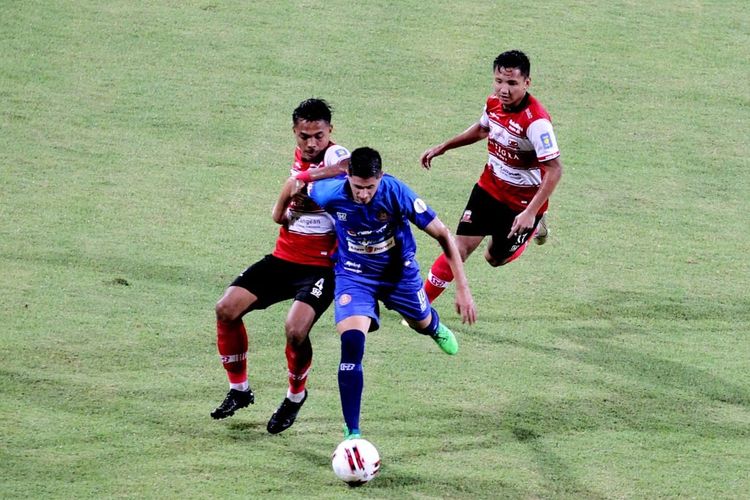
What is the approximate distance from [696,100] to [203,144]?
602 centimetres

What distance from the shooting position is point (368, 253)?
24.1 feet

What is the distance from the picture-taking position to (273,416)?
756 centimetres

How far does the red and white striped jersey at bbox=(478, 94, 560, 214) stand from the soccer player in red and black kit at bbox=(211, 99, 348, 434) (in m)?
1.94

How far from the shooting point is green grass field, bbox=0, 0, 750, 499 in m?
7.32

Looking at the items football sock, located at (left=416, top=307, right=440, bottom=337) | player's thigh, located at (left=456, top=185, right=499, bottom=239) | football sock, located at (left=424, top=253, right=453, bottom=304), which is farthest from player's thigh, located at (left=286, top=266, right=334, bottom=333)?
player's thigh, located at (left=456, top=185, right=499, bottom=239)

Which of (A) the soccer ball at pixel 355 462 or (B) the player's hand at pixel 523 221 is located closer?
(A) the soccer ball at pixel 355 462

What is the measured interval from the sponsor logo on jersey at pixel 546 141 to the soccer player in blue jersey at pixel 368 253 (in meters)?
1.83

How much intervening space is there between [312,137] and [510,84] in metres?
2.01

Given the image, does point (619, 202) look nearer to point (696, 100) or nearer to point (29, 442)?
point (696, 100)

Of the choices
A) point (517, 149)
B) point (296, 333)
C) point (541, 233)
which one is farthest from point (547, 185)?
point (296, 333)

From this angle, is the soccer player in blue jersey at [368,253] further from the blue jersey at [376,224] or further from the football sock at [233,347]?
the football sock at [233,347]

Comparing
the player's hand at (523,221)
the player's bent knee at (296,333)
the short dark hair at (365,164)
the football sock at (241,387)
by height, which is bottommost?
the football sock at (241,387)

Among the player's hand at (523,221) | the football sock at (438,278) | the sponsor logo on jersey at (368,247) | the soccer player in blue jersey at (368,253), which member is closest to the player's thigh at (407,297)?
the soccer player in blue jersey at (368,253)

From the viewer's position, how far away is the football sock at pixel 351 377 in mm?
6832
